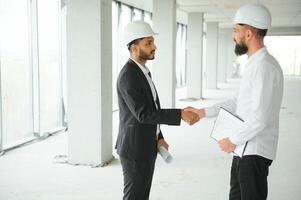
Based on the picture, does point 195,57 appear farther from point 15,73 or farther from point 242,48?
point 242,48

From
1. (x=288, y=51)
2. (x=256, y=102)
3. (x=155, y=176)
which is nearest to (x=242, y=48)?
(x=256, y=102)

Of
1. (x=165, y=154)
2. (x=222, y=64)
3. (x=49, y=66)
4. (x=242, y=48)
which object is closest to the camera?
(x=242, y=48)

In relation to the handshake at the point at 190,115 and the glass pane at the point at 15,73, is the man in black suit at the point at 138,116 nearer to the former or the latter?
the handshake at the point at 190,115

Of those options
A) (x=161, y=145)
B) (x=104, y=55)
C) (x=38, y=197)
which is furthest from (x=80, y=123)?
(x=161, y=145)

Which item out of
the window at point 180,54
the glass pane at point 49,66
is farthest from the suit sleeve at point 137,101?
the window at point 180,54

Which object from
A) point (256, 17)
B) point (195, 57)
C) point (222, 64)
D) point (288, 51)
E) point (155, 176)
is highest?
point (288, 51)

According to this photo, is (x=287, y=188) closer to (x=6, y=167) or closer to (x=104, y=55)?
(x=104, y=55)

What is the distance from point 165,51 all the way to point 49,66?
2.97m

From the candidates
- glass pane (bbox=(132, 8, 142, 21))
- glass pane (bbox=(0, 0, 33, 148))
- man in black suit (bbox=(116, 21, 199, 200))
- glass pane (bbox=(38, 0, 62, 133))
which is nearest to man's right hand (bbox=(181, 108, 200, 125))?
man in black suit (bbox=(116, 21, 199, 200))

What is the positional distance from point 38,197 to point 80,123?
129 centimetres

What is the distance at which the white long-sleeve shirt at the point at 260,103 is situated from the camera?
2105mm

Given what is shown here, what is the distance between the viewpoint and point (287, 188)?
13.5ft

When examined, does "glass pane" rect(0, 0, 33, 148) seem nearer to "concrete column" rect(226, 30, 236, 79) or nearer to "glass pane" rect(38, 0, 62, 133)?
"glass pane" rect(38, 0, 62, 133)

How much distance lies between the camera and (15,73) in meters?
6.28
